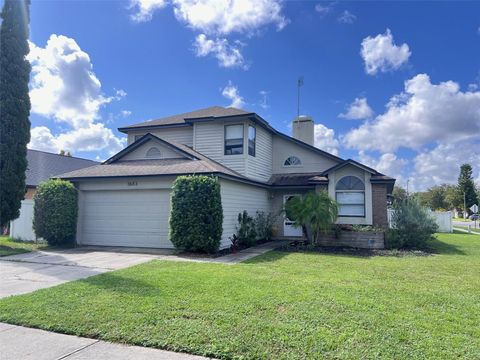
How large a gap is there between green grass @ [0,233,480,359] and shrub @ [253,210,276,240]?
759 centimetres

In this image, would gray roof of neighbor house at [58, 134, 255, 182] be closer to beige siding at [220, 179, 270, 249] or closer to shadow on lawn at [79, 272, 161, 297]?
beige siding at [220, 179, 270, 249]

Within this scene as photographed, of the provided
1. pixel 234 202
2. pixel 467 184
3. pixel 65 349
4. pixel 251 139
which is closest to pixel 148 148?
pixel 251 139

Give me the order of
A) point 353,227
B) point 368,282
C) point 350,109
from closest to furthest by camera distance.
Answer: point 368,282 < point 353,227 < point 350,109

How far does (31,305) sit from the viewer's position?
541 centimetres

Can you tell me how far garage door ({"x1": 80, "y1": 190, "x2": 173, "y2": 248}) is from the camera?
43.0 feet

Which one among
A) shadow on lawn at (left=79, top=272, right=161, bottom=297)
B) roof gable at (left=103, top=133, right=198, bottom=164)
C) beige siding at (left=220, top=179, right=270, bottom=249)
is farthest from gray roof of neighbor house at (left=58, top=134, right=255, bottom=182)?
shadow on lawn at (left=79, top=272, right=161, bottom=297)

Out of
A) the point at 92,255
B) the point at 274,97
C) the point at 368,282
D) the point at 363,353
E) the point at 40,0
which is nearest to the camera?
the point at 363,353

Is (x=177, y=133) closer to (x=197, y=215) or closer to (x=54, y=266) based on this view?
(x=197, y=215)

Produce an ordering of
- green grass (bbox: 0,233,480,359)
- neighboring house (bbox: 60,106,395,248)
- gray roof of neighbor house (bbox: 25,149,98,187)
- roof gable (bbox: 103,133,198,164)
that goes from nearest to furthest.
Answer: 1. green grass (bbox: 0,233,480,359)
2. neighboring house (bbox: 60,106,395,248)
3. roof gable (bbox: 103,133,198,164)
4. gray roof of neighbor house (bbox: 25,149,98,187)

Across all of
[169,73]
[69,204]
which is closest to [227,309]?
[69,204]

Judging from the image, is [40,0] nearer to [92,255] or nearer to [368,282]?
[92,255]

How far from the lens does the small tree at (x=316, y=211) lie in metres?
13.5

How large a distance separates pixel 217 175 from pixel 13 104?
857 cm

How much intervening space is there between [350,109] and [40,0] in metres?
17.7
